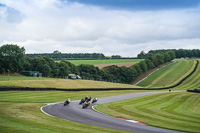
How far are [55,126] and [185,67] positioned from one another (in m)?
150

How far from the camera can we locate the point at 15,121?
24359 mm

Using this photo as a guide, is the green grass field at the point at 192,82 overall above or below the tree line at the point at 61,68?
below

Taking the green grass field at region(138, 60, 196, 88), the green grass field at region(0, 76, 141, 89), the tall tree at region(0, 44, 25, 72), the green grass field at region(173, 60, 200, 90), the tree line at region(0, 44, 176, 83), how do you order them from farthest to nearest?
1. the green grass field at region(138, 60, 196, 88)
2. the green grass field at region(173, 60, 200, 90)
3. the tree line at region(0, 44, 176, 83)
4. the tall tree at region(0, 44, 25, 72)
5. the green grass field at region(0, 76, 141, 89)

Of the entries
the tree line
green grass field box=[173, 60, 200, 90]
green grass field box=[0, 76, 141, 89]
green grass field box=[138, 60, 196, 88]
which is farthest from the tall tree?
green grass field box=[173, 60, 200, 90]

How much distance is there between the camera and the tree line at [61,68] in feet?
362

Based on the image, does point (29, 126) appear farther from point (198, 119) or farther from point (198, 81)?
point (198, 81)

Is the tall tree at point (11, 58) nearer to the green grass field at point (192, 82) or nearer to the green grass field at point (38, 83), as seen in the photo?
the green grass field at point (38, 83)

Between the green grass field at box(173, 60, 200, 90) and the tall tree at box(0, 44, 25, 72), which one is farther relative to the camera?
the green grass field at box(173, 60, 200, 90)

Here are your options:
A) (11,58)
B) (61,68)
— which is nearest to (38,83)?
(11,58)

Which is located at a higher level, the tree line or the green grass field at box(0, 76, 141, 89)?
the tree line

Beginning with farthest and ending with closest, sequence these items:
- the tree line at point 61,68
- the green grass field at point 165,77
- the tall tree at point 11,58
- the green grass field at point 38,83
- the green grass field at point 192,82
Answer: the green grass field at point 165,77, the green grass field at point 192,82, the tree line at point 61,68, the tall tree at point 11,58, the green grass field at point 38,83

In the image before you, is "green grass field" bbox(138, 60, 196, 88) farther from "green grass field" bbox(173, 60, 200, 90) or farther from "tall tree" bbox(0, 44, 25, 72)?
"tall tree" bbox(0, 44, 25, 72)

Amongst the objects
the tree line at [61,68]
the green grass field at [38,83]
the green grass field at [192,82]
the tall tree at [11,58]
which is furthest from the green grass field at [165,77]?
the tall tree at [11,58]

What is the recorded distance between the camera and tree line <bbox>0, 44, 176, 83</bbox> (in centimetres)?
11030
